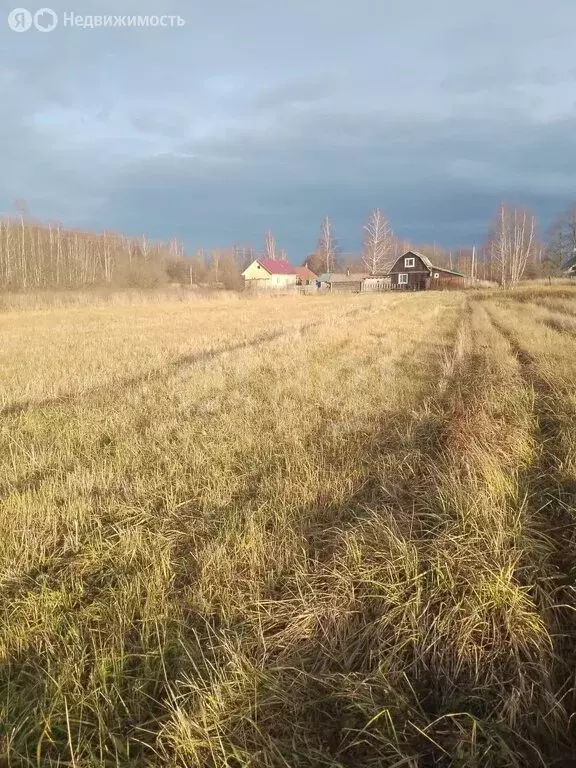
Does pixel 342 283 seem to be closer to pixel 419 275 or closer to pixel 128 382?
pixel 419 275

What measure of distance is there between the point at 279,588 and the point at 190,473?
210 cm

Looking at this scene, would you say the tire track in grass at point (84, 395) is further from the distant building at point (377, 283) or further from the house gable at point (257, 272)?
the house gable at point (257, 272)

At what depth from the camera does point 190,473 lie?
16.0 ft

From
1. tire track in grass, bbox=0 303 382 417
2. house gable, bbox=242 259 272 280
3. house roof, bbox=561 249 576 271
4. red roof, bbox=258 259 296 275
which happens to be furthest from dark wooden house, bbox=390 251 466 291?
tire track in grass, bbox=0 303 382 417

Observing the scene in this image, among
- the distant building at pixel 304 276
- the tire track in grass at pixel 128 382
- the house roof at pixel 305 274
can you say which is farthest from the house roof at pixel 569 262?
the tire track in grass at pixel 128 382

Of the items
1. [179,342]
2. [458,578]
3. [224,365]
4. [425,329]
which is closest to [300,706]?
[458,578]

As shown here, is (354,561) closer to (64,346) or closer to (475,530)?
(475,530)

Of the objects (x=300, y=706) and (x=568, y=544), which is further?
(x=568, y=544)

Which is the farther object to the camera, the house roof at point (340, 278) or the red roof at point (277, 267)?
the red roof at point (277, 267)

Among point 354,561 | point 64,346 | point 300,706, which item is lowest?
point 300,706

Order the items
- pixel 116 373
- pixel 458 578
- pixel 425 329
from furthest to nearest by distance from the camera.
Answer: pixel 425 329 → pixel 116 373 → pixel 458 578

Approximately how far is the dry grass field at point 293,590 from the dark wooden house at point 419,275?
7019 cm

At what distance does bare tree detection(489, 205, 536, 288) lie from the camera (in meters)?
68.9

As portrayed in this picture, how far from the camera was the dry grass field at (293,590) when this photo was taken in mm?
2084
